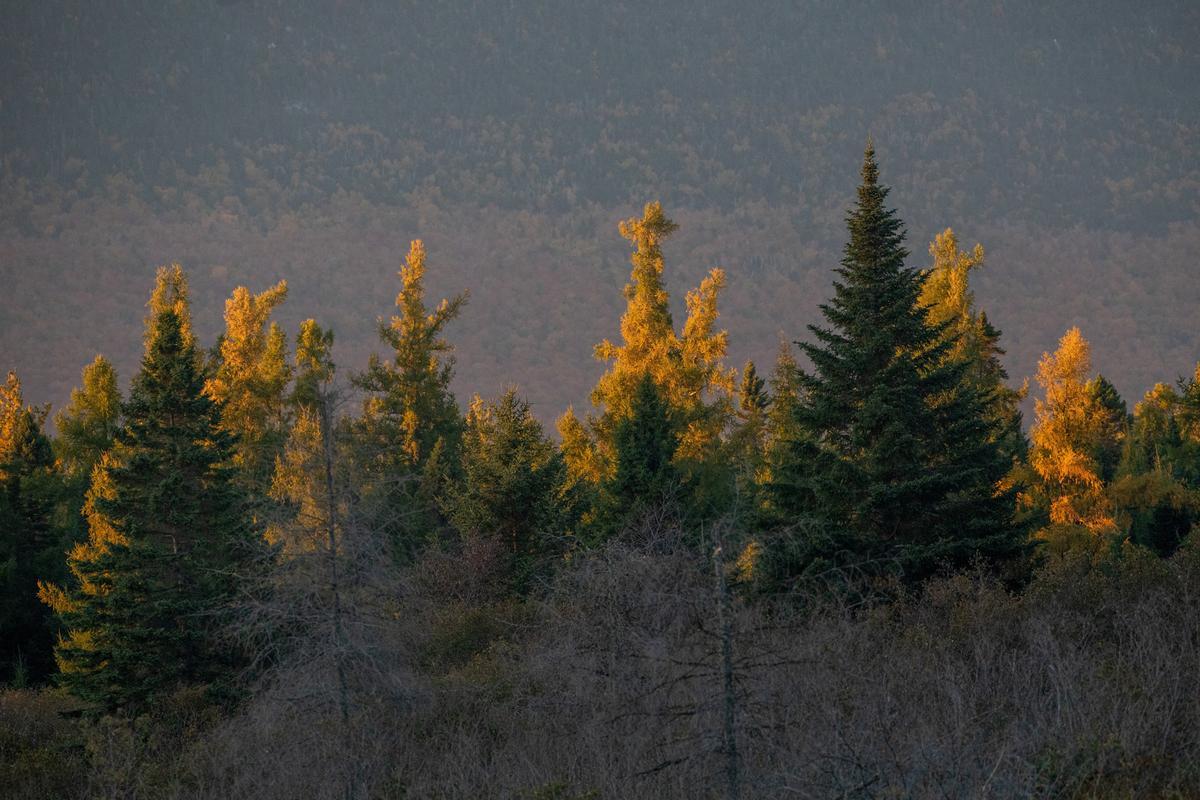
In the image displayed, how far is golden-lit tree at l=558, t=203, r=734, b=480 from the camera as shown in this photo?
3838 cm

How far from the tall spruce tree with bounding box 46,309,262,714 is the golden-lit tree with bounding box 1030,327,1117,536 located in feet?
90.5

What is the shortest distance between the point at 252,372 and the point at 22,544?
37.0 feet

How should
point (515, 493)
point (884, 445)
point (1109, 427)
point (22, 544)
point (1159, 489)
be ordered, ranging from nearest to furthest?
point (884, 445)
point (515, 493)
point (1159, 489)
point (22, 544)
point (1109, 427)

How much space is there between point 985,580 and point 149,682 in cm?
2056

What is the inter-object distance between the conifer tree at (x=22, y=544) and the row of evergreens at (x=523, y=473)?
4.4 inches

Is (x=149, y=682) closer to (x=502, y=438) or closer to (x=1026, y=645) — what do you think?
(x=502, y=438)

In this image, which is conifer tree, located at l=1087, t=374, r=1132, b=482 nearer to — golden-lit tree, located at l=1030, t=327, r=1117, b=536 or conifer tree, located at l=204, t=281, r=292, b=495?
golden-lit tree, located at l=1030, t=327, r=1117, b=536

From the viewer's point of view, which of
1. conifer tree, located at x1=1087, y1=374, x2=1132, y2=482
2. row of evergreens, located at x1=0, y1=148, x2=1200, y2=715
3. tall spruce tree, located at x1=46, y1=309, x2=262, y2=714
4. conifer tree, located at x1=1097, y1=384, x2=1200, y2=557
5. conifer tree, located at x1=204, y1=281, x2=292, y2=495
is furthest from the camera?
conifer tree, located at x1=1087, y1=374, x2=1132, y2=482

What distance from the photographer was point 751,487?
25.1m

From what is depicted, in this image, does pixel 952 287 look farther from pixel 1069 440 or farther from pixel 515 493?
pixel 515 493

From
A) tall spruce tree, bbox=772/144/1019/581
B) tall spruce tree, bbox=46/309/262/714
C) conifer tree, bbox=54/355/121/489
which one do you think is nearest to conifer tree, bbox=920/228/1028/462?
tall spruce tree, bbox=772/144/1019/581

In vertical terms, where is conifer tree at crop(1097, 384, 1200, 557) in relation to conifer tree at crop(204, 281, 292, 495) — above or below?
below

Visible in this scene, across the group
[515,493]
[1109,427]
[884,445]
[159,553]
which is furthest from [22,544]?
[1109,427]

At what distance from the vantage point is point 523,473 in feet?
111
